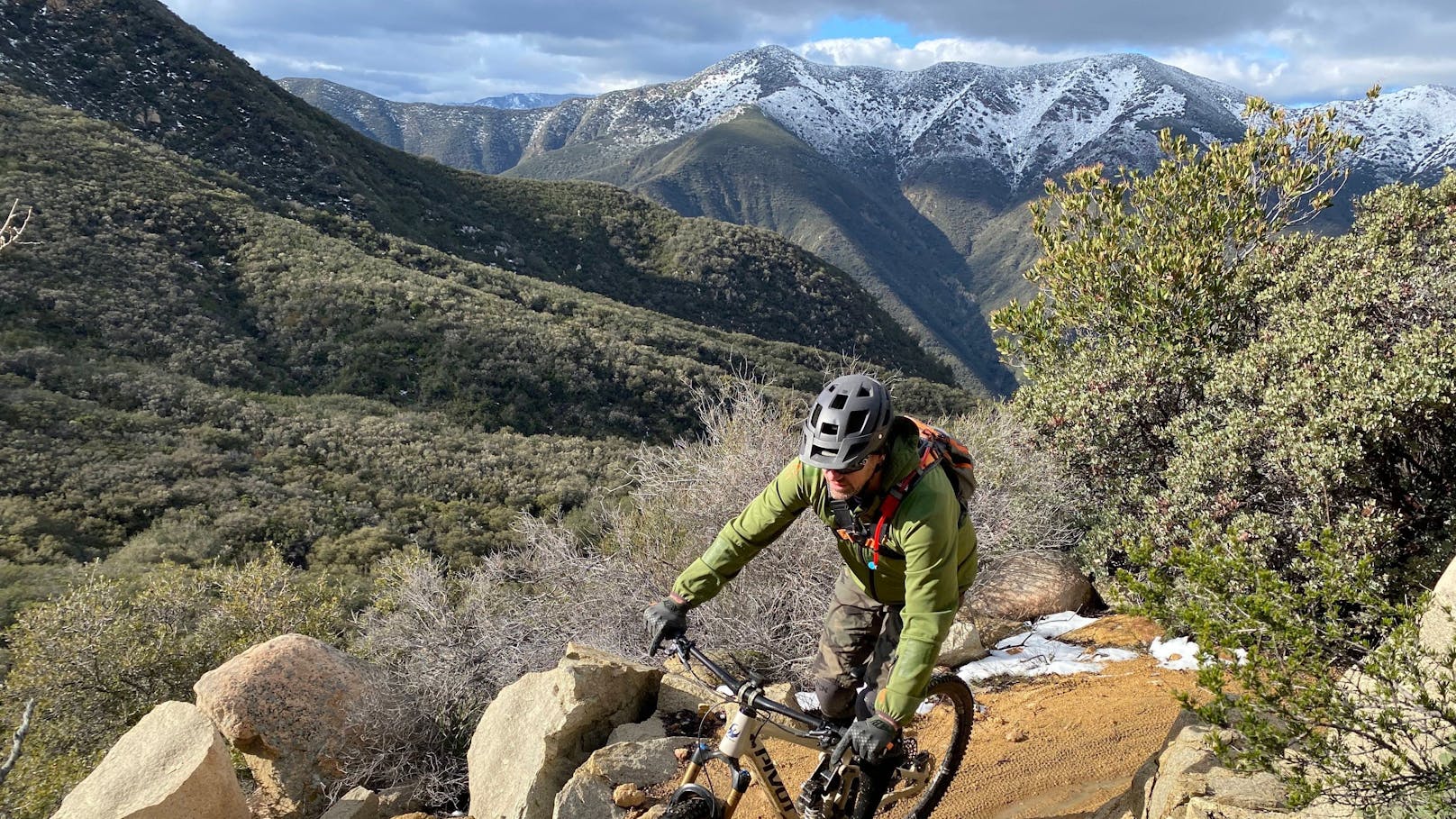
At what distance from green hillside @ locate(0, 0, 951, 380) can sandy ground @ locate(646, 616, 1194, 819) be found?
41590 mm

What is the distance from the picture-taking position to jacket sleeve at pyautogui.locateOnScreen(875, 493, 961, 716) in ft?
9.54

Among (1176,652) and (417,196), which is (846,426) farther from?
(417,196)

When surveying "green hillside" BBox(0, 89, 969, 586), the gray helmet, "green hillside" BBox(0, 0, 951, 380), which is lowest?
"green hillside" BBox(0, 89, 969, 586)

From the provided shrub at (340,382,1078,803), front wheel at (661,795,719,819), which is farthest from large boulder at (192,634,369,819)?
front wheel at (661,795,719,819)

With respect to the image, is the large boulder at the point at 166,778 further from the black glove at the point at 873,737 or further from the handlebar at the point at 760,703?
the black glove at the point at 873,737

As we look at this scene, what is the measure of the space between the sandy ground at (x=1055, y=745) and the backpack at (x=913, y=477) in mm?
2077

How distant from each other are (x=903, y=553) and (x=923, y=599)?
0.98 ft

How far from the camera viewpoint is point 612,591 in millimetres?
7590

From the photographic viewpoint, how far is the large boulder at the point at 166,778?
4.87 m

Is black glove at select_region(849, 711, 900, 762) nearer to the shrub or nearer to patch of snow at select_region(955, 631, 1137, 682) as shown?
the shrub

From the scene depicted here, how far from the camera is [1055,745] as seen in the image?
489 cm

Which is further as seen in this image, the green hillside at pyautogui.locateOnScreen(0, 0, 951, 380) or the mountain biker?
the green hillside at pyautogui.locateOnScreen(0, 0, 951, 380)

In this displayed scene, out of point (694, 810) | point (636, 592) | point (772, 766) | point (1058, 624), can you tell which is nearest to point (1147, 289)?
point (1058, 624)

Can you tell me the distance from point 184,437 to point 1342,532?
2689 cm
